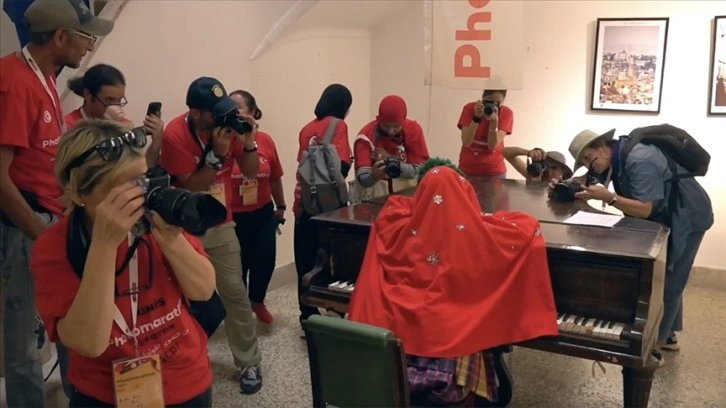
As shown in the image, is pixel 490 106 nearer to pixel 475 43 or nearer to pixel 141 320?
pixel 475 43

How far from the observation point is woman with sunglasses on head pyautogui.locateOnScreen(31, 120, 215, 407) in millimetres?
1175

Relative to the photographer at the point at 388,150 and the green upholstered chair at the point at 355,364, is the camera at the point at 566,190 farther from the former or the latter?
the green upholstered chair at the point at 355,364

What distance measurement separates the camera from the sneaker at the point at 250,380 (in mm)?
2697

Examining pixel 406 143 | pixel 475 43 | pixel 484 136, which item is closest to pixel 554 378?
pixel 406 143

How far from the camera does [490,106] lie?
344cm

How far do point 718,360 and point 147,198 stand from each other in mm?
2873

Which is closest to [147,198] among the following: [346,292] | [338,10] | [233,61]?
[346,292]

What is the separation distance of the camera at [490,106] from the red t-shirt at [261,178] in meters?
1.19

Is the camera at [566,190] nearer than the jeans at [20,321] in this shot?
No

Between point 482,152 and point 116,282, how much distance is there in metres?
2.71

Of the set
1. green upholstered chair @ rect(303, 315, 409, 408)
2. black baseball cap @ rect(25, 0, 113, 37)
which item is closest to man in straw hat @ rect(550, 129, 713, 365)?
green upholstered chair @ rect(303, 315, 409, 408)

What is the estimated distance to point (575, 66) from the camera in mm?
4176

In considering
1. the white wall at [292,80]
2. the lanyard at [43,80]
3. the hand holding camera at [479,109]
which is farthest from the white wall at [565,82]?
the lanyard at [43,80]

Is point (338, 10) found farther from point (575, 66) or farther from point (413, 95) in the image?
point (575, 66)
